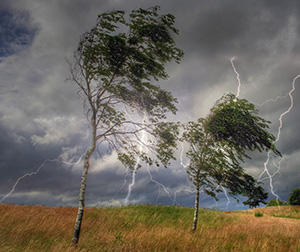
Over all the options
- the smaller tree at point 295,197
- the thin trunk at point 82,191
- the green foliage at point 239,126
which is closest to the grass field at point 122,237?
the thin trunk at point 82,191

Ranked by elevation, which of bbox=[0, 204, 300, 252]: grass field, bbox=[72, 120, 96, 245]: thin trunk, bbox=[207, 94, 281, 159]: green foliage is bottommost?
bbox=[0, 204, 300, 252]: grass field

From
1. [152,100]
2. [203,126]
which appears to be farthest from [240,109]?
[152,100]

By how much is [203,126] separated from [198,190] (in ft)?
13.2

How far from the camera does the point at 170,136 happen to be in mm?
9039

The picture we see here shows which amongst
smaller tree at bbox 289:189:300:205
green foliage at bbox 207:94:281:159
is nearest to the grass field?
green foliage at bbox 207:94:281:159

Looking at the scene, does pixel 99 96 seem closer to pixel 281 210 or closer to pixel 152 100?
pixel 152 100

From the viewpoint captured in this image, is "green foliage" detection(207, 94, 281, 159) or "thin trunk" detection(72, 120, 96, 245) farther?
"green foliage" detection(207, 94, 281, 159)

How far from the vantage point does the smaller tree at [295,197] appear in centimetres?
3234

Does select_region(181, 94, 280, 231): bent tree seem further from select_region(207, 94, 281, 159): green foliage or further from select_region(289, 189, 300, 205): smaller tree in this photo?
select_region(289, 189, 300, 205): smaller tree

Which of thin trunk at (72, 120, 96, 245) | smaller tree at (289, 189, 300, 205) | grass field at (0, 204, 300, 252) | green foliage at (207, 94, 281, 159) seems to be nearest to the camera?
grass field at (0, 204, 300, 252)

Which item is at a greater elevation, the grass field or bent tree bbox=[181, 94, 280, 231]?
bent tree bbox=[181, 94, 280, 231]

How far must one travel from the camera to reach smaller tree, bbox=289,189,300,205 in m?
32.3

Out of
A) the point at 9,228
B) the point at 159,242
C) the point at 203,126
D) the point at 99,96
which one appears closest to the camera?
the point at 159,242

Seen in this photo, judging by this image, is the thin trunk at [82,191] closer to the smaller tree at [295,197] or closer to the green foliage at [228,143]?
the green foliage at [228,143]
